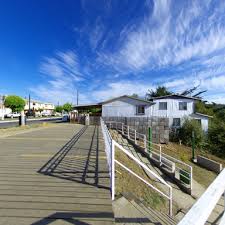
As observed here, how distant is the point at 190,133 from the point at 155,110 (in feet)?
21.9

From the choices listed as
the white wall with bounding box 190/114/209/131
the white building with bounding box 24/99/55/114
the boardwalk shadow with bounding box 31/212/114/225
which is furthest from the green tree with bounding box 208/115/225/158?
the white building with bounding box 24/99/55/114

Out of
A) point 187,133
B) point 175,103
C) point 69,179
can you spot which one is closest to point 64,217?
point 69,179

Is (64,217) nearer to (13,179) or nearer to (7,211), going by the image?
(7,211)

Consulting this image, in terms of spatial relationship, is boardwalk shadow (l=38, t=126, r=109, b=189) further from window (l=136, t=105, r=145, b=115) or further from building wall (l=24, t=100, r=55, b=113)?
building wall (l=24, t=100, r=55, b=113)

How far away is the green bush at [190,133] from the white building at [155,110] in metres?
1.92

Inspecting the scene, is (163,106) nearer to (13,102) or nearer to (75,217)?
(75,217)

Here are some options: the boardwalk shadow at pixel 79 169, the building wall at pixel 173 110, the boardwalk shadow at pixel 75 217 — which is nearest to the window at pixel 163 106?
the building wall at pixel 173 110

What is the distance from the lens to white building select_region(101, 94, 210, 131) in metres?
33.5

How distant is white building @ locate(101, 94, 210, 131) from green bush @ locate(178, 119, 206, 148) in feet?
6.30

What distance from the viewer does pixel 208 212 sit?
1.38m

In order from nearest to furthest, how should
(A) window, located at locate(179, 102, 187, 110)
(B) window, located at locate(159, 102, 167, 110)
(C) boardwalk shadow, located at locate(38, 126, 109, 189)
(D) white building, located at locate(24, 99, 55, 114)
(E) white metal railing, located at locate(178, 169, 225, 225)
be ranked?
(E) white metal railing, located at locate(178, 169, 225, 225), (C) boardwalk shadow, located at locate(38, 126, 109, 189), (A) window, located at locate(179, 102, 187, 110), (B) window, located at locate(159, 102, 167, 110), (D) white building, located at locate(24, 99, 55, 114)

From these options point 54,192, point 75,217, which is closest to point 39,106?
point 54,192

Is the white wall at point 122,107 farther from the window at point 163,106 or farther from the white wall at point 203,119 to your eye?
the white wall at point 203,119

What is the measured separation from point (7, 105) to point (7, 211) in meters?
63.3
